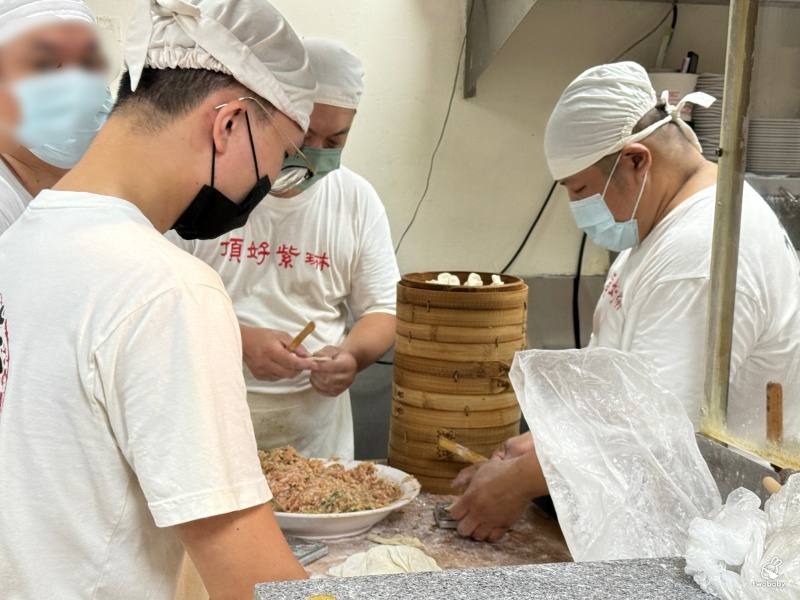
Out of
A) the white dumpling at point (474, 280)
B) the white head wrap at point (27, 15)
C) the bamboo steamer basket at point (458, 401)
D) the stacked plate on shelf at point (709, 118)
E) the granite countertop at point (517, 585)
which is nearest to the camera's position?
the granite countertop at point (517, 585)


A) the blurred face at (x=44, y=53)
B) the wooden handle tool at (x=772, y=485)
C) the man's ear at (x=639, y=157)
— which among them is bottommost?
the wooden handle tool at (x=772, y=485)

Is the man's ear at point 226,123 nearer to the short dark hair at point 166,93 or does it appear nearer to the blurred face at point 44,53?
the short dark hair at point 166,93

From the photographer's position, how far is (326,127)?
2.55 meters

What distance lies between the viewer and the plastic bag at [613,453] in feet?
4.03

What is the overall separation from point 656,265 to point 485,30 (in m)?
2.04

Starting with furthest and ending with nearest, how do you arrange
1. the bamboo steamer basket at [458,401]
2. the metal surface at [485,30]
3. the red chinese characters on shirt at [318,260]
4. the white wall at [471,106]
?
the white wall at [471,106]
the metal surface at [485,30]
the red chinese characters on shirt at [318,260]
the bamboo steamer basket at [458,401]

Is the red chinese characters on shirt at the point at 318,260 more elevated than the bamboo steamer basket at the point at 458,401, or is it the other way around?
the red chinese characters on shirt at the point at 318,260

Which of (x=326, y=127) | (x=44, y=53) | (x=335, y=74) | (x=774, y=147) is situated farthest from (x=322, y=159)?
(x=774, y=147)

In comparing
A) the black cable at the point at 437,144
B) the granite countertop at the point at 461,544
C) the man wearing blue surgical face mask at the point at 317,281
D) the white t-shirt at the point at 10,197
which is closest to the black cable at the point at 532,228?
the black cable at the point at 437,144

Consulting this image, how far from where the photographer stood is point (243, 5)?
129 centimetres

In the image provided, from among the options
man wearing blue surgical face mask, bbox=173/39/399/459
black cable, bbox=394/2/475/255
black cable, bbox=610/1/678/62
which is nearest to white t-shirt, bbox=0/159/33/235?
man wearing blue surgical face mask, bbox=173/39/399/459

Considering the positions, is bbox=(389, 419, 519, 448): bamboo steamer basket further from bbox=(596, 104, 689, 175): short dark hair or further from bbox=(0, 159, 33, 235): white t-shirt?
bbox=(0, 159, 33, 235): white t-shirt

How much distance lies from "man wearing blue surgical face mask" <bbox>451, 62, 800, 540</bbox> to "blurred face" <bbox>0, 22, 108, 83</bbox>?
1.25 meters

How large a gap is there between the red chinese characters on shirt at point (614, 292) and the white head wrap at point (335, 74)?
1.02 meters
